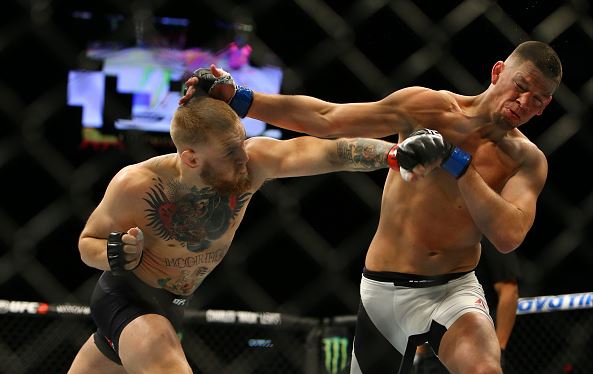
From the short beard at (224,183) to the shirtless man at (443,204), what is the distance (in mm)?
189

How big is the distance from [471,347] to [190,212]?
0.84 metres

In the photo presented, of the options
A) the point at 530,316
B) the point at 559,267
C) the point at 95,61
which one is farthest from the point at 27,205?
the point at 559,267

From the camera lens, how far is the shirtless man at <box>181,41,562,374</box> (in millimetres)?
2258

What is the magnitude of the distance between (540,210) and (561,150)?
1.62 ft

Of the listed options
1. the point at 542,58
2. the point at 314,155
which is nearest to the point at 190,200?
the point at 314,155

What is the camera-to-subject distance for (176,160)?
91.5 inches

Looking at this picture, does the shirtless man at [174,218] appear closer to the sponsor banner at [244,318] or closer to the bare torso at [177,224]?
the bare torso at [177,224]

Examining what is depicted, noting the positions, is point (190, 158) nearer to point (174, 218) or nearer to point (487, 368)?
point (174, 218)

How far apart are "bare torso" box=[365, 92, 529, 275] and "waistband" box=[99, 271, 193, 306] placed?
671 millimetres

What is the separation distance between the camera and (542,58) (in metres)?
2.29

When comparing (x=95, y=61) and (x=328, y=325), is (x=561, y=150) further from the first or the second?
(x=95, y=61)

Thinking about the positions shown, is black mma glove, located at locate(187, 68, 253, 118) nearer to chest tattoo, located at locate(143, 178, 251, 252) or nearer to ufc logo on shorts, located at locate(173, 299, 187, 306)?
chest tattoo, located at locate(143, 178, 251, 252)

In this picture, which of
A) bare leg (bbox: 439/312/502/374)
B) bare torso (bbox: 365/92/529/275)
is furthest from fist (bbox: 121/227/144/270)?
bare leg (bbox: 439/312/502/374)

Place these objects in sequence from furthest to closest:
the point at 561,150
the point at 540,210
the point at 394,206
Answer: the point at 540,210, the point at 561,150, the point at 394,206
